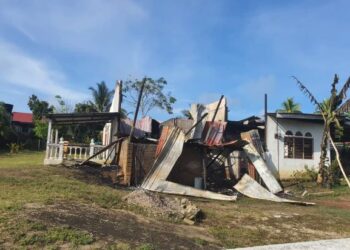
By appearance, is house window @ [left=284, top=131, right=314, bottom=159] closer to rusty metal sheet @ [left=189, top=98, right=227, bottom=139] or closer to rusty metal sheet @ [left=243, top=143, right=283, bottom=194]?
rusty metal sheet @ [left=243, top=143, right=283, bottom=194]

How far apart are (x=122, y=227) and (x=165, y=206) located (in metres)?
2.26

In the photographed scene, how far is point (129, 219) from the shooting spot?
8.81 metres

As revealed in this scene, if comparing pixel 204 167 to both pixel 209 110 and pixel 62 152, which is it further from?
pixel 62 152

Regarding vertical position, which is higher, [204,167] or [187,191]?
[204,167]

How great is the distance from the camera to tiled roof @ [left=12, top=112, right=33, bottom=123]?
165ft

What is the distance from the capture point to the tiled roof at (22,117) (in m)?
50.4

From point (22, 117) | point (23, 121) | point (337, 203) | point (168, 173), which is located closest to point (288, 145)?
point (337, 203)

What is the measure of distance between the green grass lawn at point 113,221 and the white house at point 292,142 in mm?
7610

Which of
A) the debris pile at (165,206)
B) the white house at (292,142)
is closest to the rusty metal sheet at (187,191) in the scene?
the debris pile at (165,206)

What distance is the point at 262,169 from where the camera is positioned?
18.6 meters

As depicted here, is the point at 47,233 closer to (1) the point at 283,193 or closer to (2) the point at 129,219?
(2) the point at 129,219

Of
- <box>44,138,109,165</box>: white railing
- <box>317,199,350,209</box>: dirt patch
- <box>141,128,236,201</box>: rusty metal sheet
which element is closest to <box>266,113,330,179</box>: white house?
<box>317,199,350,209</box>: dirt patch

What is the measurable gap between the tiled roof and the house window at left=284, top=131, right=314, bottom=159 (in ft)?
120

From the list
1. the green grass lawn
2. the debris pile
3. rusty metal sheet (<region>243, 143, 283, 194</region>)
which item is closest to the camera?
the green grass lawn
